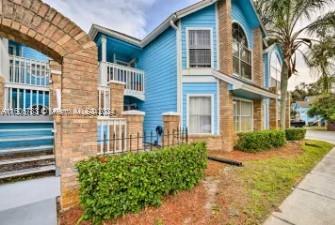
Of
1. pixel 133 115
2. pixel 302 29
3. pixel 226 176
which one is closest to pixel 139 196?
pixel 133 115

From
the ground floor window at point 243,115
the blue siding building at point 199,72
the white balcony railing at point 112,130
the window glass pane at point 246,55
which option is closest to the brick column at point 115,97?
the white balcony railing at point 112,130

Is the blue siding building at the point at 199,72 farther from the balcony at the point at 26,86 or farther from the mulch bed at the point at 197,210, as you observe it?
the mulch bed at the point at 197,210

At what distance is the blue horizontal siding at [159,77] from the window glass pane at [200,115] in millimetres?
912

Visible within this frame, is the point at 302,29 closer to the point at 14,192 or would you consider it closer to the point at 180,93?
the point at 180,93

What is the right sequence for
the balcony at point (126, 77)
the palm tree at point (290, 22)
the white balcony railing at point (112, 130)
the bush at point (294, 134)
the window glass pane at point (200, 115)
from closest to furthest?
1. the white balcony railing at point (112, 130)
2. the window glass pane at point (200, 115)
3. the balcony at point (126, 77)
4. the palm tree at point (290, 22)
5. the bush at point (294, 134)

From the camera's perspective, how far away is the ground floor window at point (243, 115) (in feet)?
35.2

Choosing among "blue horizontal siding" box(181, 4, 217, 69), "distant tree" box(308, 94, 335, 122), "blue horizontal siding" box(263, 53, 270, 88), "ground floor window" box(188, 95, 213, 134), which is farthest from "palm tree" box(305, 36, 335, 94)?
"distant tree" box(308, 94, 335, 122)

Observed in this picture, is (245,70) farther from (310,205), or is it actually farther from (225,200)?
(225,200)

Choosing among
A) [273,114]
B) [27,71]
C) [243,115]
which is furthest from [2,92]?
[273,114]

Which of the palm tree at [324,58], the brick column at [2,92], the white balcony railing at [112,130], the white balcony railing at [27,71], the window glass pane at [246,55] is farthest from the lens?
the palm tree at [324,58]

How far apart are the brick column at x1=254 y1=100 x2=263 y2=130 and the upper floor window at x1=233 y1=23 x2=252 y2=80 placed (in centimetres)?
172

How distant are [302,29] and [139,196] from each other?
563 inches

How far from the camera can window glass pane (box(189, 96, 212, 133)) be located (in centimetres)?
959

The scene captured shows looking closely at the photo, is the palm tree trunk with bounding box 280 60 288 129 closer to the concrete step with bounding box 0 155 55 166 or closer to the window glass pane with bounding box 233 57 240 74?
the window glass pane with bounding box 233 57 240 74
